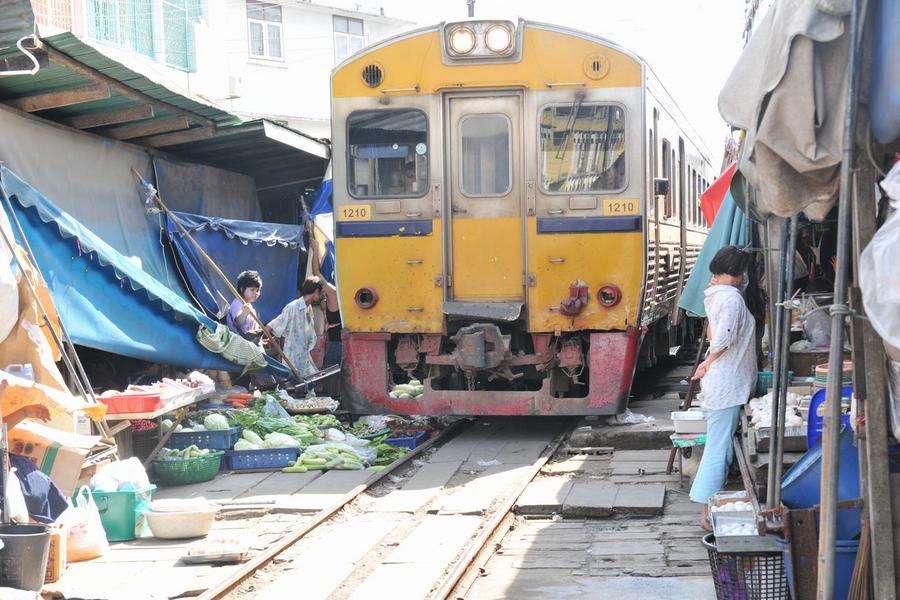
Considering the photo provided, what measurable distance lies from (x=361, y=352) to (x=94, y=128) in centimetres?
310

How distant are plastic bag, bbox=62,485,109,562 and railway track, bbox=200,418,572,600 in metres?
0.90

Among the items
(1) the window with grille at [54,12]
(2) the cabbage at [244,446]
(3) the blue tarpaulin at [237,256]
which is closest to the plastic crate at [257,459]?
(2) the cabbage at [244,446]

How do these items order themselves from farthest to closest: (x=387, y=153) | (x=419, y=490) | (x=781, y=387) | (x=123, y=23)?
1. (x=123, y=23)
2. (x=387, y=153)
3. (x=419, y=490)
4. (x=781, y=387)

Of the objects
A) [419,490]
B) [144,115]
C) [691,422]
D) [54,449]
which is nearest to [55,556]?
[54,449]

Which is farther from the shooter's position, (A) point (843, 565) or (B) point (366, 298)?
(B) point (366, 298)

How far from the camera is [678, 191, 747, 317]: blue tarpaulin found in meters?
8.45

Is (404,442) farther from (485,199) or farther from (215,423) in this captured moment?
(485,199)

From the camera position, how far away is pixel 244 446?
873 cm

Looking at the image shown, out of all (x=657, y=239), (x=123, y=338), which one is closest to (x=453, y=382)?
(x=657, y=239)

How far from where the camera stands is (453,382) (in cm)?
985

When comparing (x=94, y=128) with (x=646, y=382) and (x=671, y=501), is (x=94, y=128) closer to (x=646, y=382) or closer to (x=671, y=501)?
(x=671, y=501)

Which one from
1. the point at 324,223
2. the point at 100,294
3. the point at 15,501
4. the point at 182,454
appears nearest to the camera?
the point at 15,501

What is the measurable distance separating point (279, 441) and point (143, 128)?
3.58m

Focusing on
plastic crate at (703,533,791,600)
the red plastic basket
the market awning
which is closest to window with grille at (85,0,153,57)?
the market awning
